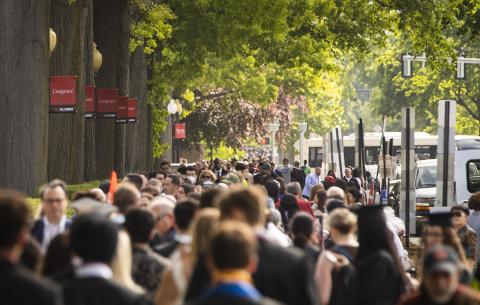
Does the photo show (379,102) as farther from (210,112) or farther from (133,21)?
(133,21)

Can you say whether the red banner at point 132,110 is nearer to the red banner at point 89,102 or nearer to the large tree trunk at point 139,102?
the large tree trunk at point 139,102

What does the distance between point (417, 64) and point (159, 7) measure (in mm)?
40634

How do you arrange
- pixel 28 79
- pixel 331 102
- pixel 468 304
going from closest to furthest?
pixel 468 304 → pixel 28 79 → pixel 331 102

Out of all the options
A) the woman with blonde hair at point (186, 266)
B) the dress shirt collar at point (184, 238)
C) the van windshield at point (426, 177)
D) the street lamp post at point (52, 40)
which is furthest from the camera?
the van windshield at point (426, 177)

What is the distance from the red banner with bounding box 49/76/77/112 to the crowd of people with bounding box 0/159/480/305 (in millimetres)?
11361

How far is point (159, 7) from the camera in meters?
35.2

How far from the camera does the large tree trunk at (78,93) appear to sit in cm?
2545

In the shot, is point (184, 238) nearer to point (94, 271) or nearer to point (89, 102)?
point (94, 271)

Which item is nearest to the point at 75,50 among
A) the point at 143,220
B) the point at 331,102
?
the point at 143,220

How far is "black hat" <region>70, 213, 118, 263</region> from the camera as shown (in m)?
7.85

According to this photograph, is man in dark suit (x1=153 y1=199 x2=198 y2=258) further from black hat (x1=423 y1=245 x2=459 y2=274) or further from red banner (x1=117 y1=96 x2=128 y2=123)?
red banner (x1=117 y1=96 x2=128 y2=123)

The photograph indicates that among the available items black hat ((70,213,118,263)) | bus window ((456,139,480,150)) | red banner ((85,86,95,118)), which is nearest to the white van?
red banner ((85,86,95,118))

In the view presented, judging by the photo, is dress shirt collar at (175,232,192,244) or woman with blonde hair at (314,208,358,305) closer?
dress shirt collar at (175,232,192,244)

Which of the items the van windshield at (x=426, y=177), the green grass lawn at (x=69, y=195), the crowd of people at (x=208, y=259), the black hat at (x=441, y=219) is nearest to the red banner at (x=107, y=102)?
the green grass lawn at (x=69, y=195)
